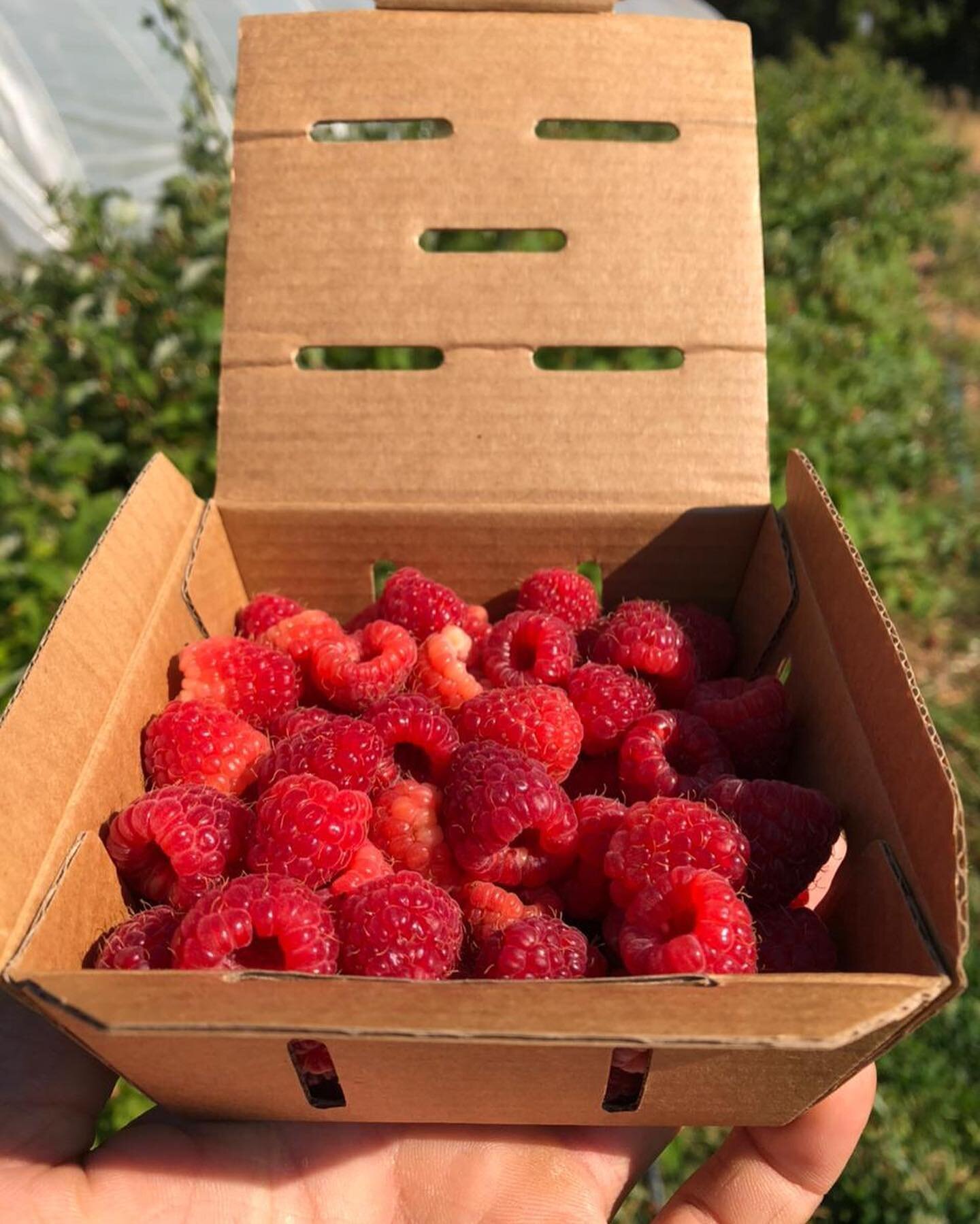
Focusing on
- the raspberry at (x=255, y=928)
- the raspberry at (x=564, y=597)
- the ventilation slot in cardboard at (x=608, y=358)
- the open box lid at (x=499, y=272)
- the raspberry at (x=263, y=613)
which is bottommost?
the ventilation slot in cardboard at (x=608, y=358)

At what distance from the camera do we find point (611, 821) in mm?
1319

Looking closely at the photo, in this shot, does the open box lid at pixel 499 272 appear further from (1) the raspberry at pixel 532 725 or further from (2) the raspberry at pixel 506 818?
(2) the raspberry at pixel 506 818

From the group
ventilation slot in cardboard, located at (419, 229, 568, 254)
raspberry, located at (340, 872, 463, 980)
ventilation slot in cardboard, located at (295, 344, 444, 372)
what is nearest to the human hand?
raspberry, located at (340, 872, 463, 980)

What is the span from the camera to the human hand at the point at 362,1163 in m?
1.15

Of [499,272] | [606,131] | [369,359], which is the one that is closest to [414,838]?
[499,272]

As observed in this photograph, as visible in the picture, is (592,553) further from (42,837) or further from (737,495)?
(42,837)

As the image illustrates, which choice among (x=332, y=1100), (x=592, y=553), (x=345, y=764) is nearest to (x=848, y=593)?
(x=592, y=553)

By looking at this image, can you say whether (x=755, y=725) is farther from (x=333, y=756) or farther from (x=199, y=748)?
(x=199, y=748)

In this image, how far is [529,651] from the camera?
1.60m

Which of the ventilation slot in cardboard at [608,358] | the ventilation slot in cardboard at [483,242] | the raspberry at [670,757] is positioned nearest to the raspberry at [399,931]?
the raspberry at [670,757]

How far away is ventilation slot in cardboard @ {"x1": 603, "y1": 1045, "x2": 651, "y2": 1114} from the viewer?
1.04 m

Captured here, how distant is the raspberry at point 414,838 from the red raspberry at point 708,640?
54cm

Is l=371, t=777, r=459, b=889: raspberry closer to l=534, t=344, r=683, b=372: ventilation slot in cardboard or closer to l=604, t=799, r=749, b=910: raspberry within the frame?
l=604, t=799, r=749, b=910: raspberry

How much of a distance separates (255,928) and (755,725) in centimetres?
76
